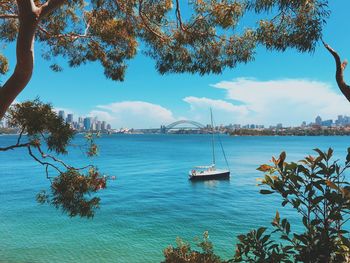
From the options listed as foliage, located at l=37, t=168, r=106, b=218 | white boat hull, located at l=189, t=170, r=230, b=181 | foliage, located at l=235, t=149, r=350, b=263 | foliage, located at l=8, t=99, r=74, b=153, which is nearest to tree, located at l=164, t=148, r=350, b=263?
foliage, located at l=235, t=149, r=350, b=263

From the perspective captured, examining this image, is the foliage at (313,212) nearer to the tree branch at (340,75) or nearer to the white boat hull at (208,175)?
the tree branch at (340,75)

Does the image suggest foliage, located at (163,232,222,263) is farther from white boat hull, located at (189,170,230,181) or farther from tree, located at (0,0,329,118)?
white boat hull, located at (189,170,230,181)

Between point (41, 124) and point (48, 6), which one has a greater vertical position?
point (48, 6)

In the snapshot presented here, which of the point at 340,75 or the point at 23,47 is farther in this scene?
the point at 23,47

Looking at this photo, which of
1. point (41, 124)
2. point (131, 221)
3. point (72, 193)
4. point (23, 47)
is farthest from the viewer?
point (131, 221)

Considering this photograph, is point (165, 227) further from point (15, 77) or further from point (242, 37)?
point (15, 77)

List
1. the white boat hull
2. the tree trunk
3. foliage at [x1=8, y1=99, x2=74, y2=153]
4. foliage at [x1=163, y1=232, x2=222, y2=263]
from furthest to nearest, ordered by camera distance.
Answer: the white boat hull < foliage at [x1=163, y1=232, x2=222, y2=263] < foliage at [x1=8, y1=99, x2=74, y2=153] < the tree trunk

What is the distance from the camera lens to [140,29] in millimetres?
6676

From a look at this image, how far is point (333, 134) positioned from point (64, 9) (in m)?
207

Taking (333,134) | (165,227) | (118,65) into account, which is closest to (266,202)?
(165,227)

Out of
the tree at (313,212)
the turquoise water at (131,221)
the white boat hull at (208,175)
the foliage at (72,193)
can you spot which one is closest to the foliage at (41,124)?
the foliage at (72,193)

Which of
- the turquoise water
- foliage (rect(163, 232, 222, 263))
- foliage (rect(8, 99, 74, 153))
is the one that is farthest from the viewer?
the turquoise water

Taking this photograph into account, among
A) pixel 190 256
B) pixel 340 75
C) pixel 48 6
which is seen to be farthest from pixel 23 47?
pixel 190 256

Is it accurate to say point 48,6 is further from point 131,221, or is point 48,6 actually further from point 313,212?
point 131,221
